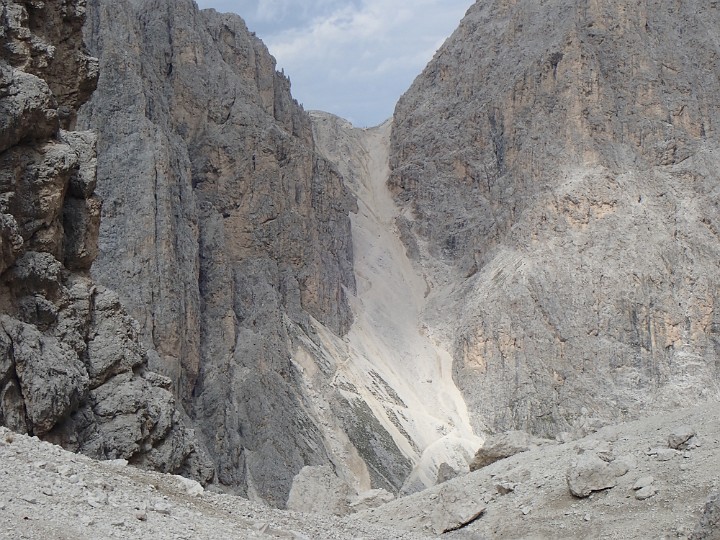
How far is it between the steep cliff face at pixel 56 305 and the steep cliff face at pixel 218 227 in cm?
2549

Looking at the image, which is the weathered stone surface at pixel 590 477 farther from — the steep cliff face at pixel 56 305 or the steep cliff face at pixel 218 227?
the steep cliff face at pixel 218 227

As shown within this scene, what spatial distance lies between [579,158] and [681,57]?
14944mm

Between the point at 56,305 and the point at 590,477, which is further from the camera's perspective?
the point at 56,305

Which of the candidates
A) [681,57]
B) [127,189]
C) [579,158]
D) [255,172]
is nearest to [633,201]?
[579,158]

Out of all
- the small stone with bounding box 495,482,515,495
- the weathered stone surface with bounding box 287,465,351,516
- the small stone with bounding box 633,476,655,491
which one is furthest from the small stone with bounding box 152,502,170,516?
the weathered stone surface with bounding box 287,465,351,516

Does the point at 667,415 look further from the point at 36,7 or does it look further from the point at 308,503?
the point at 36,7

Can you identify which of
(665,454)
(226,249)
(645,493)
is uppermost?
(226,249)

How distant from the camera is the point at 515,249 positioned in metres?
77.1

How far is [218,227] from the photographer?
64.6m

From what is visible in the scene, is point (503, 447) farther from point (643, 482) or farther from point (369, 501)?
point (643, 482)

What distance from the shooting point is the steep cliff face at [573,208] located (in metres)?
68.2

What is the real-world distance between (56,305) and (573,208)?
191 ft

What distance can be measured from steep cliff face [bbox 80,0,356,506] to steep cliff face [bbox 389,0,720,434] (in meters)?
12.2

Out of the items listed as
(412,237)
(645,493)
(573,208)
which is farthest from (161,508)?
(412,237)
